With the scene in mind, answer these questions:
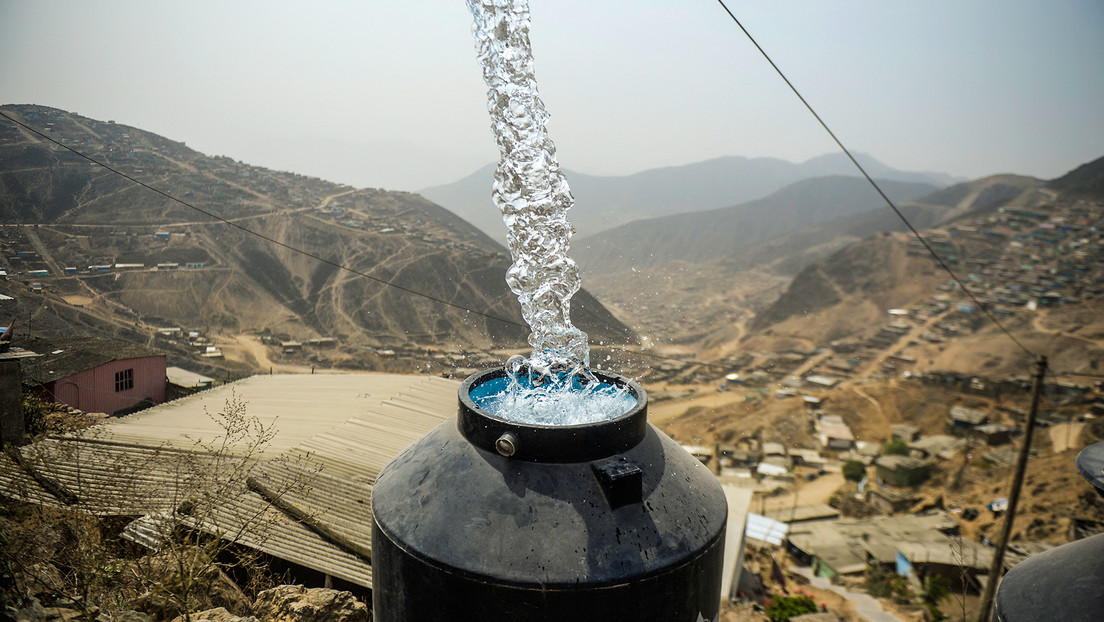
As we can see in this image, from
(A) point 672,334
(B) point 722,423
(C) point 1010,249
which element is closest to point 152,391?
(B) point 722,423

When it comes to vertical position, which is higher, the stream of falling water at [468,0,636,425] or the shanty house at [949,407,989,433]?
the stream of falling water at [468,0,636,425]

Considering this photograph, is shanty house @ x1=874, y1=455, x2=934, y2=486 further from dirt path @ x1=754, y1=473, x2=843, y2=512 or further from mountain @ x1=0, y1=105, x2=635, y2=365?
mountain @ x1=0, y1=105, x2=635, y2=365

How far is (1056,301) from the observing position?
38.2 m

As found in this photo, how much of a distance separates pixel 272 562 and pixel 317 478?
71.7 inches

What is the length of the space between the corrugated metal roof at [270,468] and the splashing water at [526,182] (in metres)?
4.12

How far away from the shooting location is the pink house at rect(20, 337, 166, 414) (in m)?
14.7

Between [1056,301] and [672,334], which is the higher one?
[1056,301]

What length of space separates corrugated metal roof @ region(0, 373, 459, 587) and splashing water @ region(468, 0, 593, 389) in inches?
162

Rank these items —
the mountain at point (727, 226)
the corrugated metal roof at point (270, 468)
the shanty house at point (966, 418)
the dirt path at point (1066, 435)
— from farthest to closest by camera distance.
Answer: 1. the mountain at point (727, 226)
2. the shanty house at point (966, 418)
3. the dirt path at point (1066, 435)
4. the corrugated metal roof at point (270, 468)

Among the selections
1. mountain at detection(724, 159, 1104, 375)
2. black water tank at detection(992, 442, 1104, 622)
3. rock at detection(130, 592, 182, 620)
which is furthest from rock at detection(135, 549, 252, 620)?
mountain at detection(724, 159, 1104, 375)

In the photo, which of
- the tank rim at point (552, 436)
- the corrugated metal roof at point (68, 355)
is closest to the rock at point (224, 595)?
the tank rim at point (552, 436)

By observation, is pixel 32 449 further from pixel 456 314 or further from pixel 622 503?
pixel 456 314

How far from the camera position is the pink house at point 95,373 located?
14.7m

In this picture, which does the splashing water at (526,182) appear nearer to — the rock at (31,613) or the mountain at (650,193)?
the rock at (31,613)
